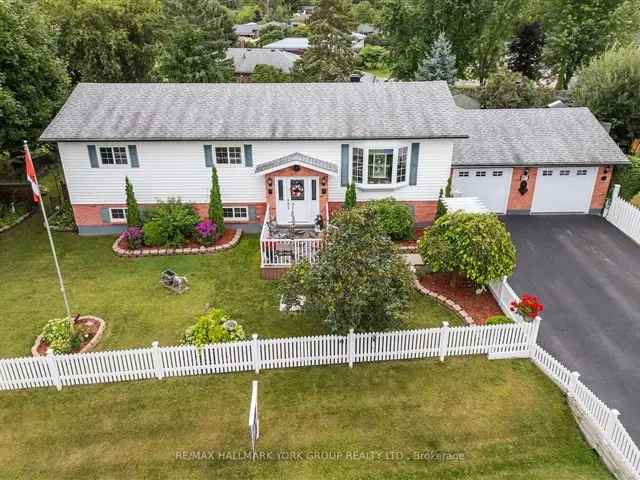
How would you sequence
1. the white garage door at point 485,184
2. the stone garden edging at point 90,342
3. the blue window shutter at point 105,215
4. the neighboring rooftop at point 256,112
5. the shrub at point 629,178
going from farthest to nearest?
the white garage door at point 485,184 < the shrub at point 629,178 < the blue window shutter at point 105,215 < the neighboring rooftop at point 256,112 < the stone garden edging at point 90,342

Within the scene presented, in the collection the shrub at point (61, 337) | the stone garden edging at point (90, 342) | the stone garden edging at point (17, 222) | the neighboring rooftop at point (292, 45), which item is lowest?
the stone garden edging at point (17, 222)

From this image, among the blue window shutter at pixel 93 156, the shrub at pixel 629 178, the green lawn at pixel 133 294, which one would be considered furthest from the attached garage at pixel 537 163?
the blue window shutter at pixel 93 156

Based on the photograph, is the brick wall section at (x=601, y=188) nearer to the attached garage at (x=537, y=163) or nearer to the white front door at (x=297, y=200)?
the attached garage at (x=537, y=163)

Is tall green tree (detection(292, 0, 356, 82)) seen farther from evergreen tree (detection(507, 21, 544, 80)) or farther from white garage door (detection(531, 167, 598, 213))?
white garage door (detection(531, 167, 598, 213))

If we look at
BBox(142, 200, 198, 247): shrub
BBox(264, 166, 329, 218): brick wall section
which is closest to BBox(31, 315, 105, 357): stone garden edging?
BBox(142, 200, 198, 247): shrub

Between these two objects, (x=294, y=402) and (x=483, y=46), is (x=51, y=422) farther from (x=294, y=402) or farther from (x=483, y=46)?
(x=483, y=46)

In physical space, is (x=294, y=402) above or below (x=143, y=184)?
below

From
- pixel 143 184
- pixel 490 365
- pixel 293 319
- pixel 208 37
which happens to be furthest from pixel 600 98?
pixel 208 37
